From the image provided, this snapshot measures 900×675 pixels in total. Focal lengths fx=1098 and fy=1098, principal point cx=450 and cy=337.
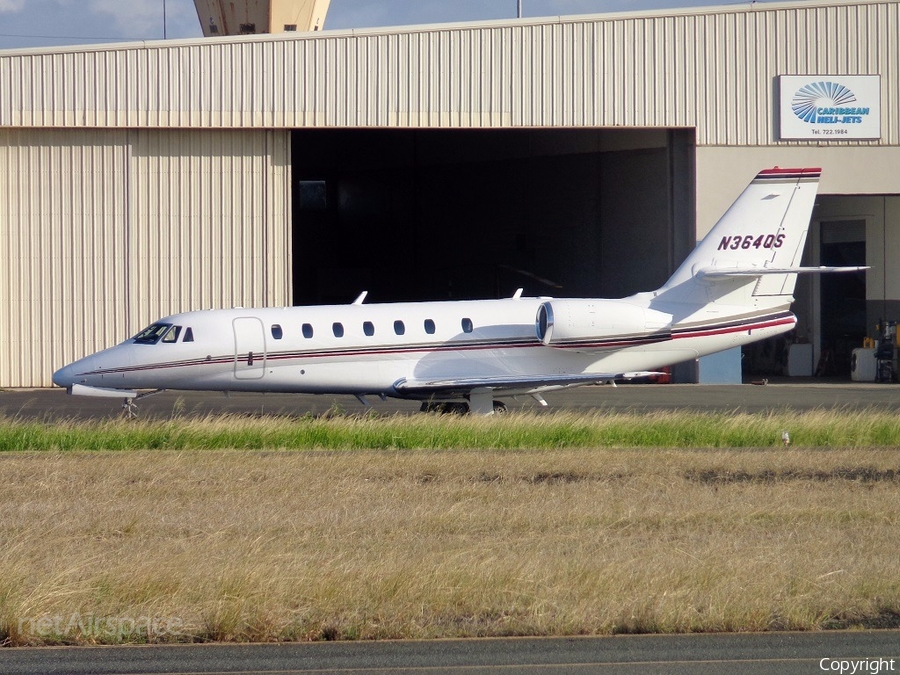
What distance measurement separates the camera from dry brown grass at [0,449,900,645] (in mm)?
7160

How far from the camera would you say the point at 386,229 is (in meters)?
50.6

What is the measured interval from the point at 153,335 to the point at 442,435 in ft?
21.8

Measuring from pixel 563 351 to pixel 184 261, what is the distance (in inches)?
509

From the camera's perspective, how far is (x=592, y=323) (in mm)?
21031

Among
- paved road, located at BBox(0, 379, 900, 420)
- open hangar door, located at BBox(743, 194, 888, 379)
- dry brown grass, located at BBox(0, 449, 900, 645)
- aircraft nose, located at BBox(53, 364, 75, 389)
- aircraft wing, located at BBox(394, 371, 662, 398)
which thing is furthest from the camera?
open hangar door, located at BBox(743, 194, 888, 379)

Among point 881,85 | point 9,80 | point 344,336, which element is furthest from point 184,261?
point 881,85

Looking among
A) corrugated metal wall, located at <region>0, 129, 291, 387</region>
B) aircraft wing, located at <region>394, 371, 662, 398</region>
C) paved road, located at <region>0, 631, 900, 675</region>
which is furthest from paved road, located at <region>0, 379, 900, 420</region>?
paved road, located at <region>0, 631, 900, 675</region>

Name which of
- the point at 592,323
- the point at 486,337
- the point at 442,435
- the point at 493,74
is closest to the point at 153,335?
the point at 486,337

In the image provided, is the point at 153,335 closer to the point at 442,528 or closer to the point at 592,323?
the point at 592,323

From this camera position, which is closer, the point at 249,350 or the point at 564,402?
the point at 249,350

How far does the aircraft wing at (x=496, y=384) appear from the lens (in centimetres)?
1981

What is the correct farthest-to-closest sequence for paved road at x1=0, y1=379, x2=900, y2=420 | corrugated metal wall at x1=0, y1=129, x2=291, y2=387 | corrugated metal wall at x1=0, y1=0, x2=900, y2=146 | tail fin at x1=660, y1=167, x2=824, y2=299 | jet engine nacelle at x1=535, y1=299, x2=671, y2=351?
corrugated metal wall at x1=0, y1=129, x2=291, y2=387
corrugated metal wall at x1=0, y1=0, x2=900, y2=146
paved road at x1=0, y1=379, x2=900, y2=420
tail fin at x1=660, y1=167, x2=824, y2=299
jet engine nacelle at x1=535, y1=299, x2=671, y2=351

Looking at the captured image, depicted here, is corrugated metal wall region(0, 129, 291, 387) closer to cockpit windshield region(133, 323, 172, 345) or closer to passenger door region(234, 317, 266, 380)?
cockpit windshield region(133, 323, 172, 345)

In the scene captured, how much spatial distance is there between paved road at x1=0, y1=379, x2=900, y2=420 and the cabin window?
1789 millimetres
